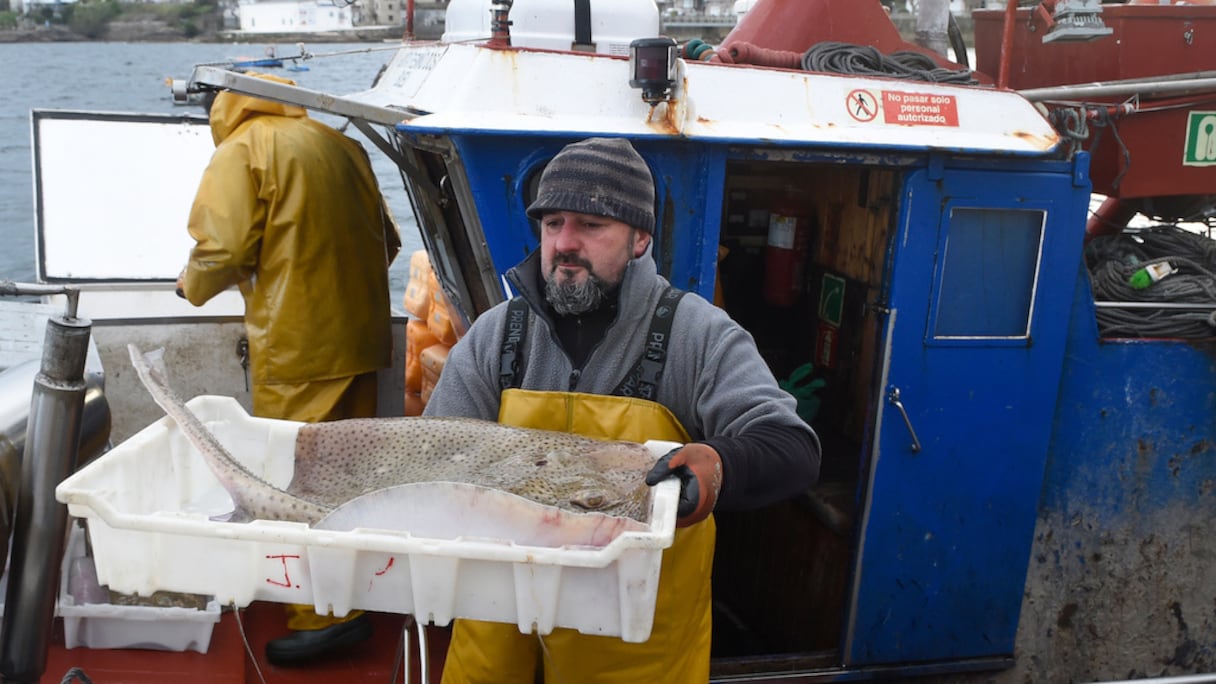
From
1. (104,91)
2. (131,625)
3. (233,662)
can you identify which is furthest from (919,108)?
(104,91)

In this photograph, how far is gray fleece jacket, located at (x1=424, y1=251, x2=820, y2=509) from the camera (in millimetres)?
2354

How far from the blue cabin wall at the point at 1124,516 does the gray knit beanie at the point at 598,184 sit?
2186mm

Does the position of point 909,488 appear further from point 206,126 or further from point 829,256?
point 206,126

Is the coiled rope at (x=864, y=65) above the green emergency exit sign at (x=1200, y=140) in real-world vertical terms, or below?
above

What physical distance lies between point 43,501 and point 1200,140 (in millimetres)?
4468

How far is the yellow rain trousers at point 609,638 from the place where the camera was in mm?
2506

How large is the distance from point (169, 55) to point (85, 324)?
68.2m

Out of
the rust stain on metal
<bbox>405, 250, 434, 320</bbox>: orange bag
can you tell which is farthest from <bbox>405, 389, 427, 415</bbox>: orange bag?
the rust stain on metal

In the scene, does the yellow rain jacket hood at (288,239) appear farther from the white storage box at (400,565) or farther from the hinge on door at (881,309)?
the white storage box at (400,565)

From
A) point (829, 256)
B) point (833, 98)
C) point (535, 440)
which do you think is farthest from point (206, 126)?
point (535, 440)

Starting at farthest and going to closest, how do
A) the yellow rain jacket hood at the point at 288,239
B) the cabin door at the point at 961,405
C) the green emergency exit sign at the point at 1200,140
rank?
the green emergency exit sign at the point at 1200,140, the yellow rain jacket hood at the point at 288,239, the cabin door at the point at 961,405

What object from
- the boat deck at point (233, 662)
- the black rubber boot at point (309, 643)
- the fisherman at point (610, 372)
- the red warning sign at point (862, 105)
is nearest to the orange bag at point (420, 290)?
the boat deck at point (233, 662)

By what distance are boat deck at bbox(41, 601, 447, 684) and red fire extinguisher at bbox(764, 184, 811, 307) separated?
2214mm

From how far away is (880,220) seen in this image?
4.24 meters
